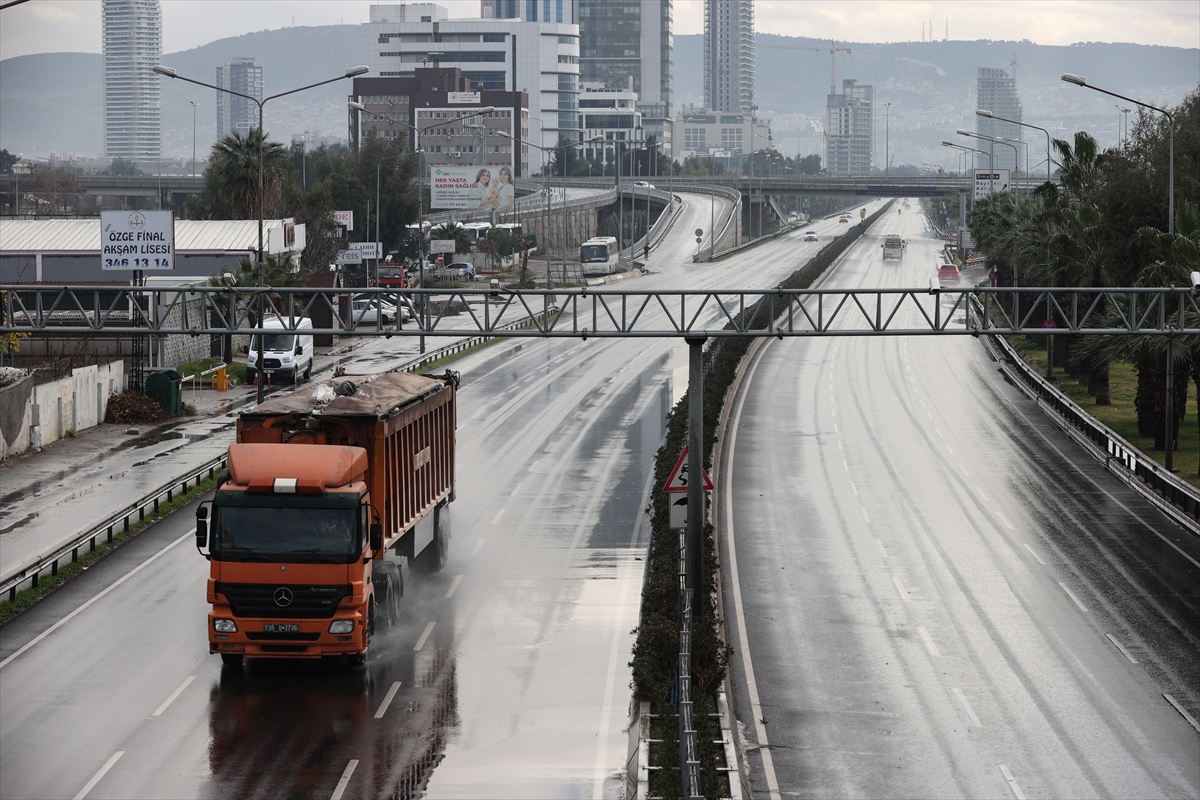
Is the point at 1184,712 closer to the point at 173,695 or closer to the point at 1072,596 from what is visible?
the point at 1072,596

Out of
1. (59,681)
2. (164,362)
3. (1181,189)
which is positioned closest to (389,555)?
(59,681)

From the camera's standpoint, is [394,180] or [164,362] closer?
[164,362]

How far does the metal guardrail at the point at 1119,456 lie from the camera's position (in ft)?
120

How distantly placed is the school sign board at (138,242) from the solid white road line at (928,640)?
95.9 ft

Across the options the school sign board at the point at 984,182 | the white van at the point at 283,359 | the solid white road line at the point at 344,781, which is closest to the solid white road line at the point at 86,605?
the solid white road line at the point at 344,781

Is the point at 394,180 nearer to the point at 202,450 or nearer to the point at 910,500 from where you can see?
the point at 202,450

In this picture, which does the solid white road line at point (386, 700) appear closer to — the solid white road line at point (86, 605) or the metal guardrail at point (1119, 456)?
the solid white road line at point (86, 605)

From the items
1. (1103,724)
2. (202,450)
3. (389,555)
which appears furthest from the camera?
(202,450)

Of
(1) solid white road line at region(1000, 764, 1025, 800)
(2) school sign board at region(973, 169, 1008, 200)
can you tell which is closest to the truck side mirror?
(1) solid white road line at region(1000, 764, 1025, 800)

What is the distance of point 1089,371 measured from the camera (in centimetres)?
5962

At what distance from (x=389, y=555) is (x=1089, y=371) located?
41895 mm

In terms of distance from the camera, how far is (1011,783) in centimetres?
1845

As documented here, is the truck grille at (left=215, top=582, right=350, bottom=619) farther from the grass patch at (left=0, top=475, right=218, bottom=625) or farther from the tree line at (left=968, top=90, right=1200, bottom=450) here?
the tree line at (left=968, top=90, right=1200, bottom=450)

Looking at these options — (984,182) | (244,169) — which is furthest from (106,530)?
(984,182)
